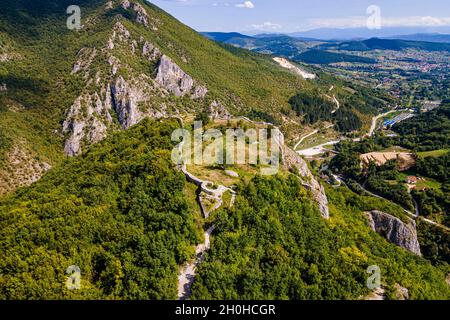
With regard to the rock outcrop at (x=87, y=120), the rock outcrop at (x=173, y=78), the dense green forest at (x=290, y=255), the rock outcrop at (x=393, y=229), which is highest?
the rock outcrop at (x=173, y=78)

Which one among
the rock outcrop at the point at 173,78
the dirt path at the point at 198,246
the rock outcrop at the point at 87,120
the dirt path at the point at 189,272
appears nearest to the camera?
the dirt path at the point at 189,272

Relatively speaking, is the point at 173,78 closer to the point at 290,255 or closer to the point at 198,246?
the point at 198,246

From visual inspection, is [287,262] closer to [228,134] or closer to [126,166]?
[126,166]

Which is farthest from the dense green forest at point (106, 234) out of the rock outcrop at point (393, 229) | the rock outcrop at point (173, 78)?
the rock outcrop at point (173, 78)

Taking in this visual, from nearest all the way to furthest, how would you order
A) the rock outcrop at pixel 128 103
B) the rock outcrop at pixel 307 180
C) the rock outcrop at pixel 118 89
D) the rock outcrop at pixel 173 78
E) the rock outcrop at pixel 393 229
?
the rock outcrop at pixel 307 180
the rock outcrop at pixel 393 229
the rock outcrop at pixel 118 89
the rock outcrop at pixel 128 103
the rock outcrop at pixel 173 78

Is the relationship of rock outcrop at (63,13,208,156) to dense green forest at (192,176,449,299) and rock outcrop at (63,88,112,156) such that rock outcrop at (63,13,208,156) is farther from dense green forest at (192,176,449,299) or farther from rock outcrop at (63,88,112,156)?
dense green forest at (192,176,449,299)

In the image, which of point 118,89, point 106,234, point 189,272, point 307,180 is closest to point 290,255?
point 189,272

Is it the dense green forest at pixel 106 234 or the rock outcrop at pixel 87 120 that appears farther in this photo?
the rock outcrop at pixel 87 120

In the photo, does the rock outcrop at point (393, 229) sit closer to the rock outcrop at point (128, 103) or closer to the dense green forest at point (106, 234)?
the dense green forest at point (106, 234)
